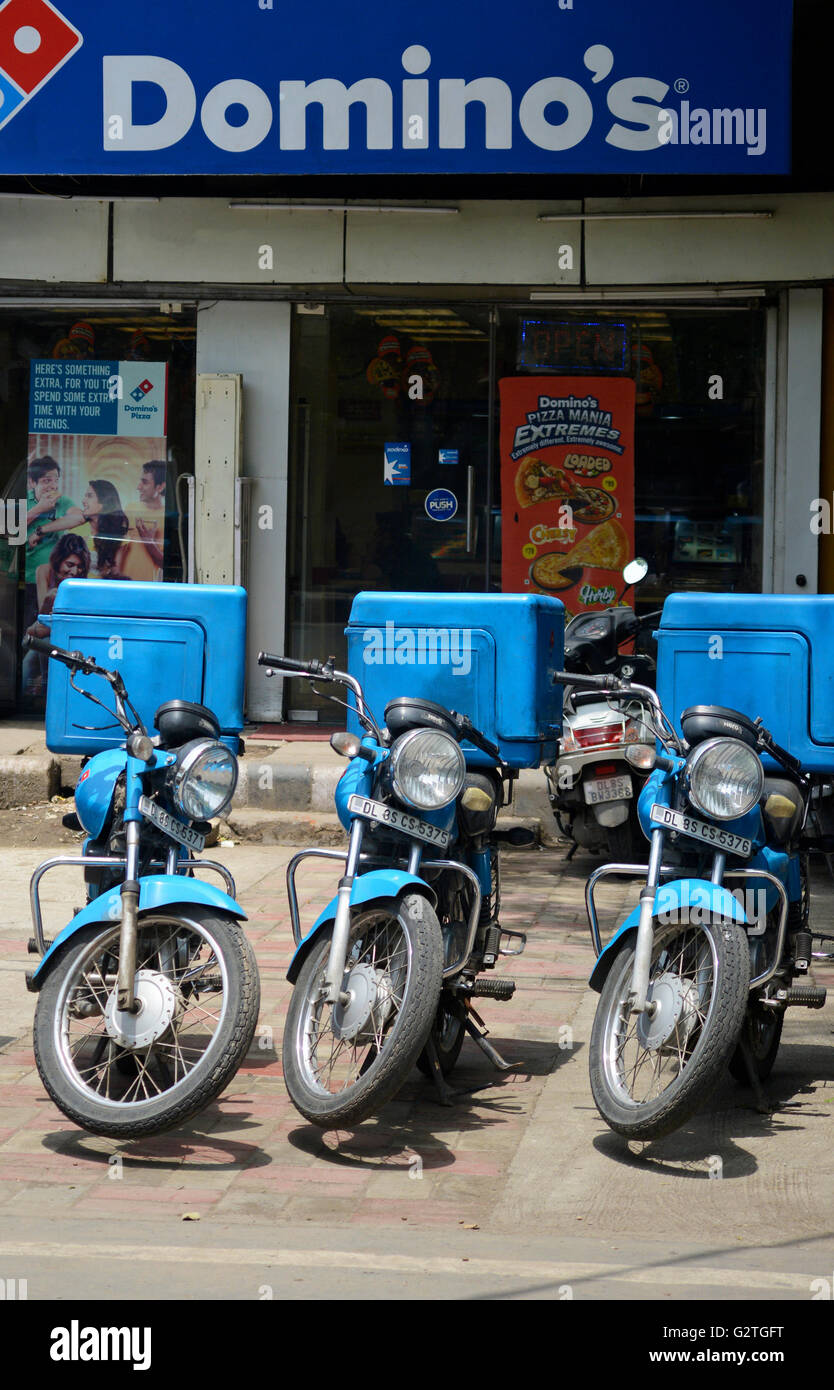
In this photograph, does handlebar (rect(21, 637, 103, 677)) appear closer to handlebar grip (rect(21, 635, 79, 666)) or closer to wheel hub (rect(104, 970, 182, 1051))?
handlebar grip (rect(21, 635, 79, 666))

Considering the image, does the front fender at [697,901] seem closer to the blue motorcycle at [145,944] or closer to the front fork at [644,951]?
the front fork at [644,951]

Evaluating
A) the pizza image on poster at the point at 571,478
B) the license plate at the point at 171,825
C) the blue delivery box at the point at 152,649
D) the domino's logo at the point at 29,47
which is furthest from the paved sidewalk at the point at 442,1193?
the domino's logo at the point at 29,47

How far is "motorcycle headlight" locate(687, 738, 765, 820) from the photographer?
427 cm

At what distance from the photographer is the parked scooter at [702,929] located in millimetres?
3975

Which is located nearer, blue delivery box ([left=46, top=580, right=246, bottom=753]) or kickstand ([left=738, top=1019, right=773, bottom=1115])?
kickstand ([left=738, top=1019, right=773, bottom=1115])

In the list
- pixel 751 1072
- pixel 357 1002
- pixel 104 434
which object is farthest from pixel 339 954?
pixel 104 434

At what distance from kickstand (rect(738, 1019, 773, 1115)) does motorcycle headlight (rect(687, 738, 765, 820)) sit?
74 cm

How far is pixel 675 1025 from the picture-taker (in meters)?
4.08

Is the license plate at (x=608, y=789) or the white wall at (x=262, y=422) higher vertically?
the white wall at (x=262, y=422)

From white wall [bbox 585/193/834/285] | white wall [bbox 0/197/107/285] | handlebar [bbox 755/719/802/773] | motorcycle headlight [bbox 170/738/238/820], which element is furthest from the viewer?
white wall [bbox 0/197/107/285]

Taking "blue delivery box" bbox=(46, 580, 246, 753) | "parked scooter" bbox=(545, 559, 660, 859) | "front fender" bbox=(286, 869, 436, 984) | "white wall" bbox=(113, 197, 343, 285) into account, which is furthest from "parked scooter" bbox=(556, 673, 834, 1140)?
"white wall" bbox=(113, 197, 343, 285)

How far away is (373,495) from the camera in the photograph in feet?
37.5

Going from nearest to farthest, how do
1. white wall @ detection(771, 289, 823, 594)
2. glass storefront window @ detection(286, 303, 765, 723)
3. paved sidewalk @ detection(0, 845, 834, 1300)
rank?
paved sidewalk @ detection(0, 845, 834, 1300) < white wall @ detection(771, 289, 823, 594) < glass storefront window @ detection(286, 303, 765, 723)

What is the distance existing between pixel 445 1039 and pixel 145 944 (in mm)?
1058
